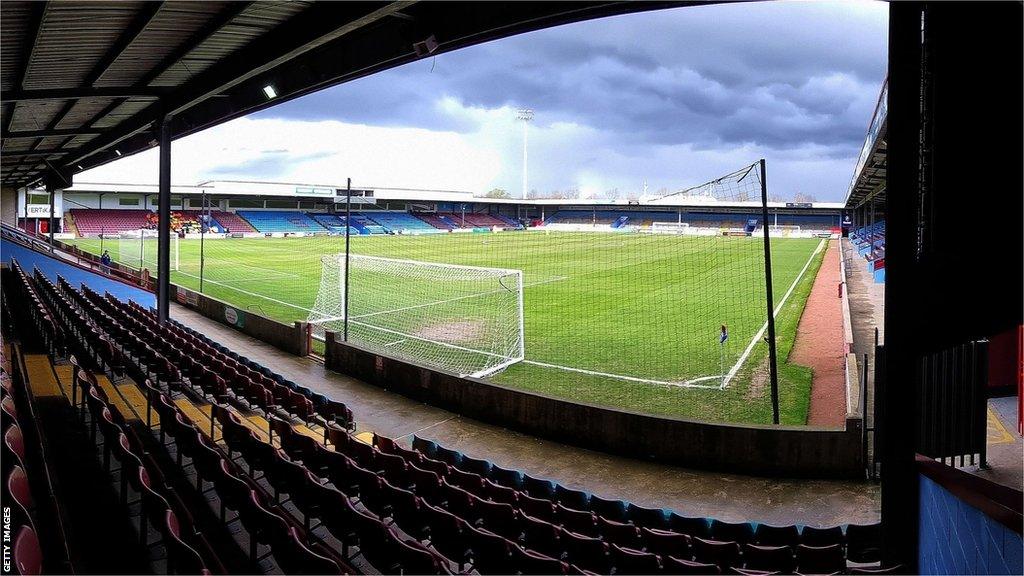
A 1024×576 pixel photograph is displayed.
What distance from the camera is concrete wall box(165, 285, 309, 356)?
15492mm

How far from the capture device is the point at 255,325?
17406mm

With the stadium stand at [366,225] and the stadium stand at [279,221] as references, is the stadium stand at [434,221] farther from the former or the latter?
the stadium stand at [279,221]

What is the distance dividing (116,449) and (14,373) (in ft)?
10.5

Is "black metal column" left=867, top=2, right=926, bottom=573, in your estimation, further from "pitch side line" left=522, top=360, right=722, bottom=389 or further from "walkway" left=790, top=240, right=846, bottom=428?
"pitch side line" left=522, top=360, right=722, bottom=389

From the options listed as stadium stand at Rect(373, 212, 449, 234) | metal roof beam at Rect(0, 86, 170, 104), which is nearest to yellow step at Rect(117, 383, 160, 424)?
metal roof beam at Rect(0, 86, 170, 104)

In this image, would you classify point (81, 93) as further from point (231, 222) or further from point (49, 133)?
point (231, 222)

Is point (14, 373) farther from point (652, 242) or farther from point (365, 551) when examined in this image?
point (652, 242)

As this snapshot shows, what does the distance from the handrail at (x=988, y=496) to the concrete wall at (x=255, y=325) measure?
13137 millimetres

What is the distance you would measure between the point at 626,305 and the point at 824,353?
25.1 feet

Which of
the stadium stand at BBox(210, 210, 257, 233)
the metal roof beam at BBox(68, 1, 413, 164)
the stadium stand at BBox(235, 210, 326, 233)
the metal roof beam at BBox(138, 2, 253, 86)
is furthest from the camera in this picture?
the stadium stand at BBox(235, 210, 326, 233)

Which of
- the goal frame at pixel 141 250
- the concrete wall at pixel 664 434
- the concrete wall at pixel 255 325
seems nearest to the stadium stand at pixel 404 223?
the goal frame at pixel 141 250

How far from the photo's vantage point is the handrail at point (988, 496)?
10.7 feet

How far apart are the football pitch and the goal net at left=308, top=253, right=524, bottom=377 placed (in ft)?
1.44

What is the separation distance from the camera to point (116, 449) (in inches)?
205
